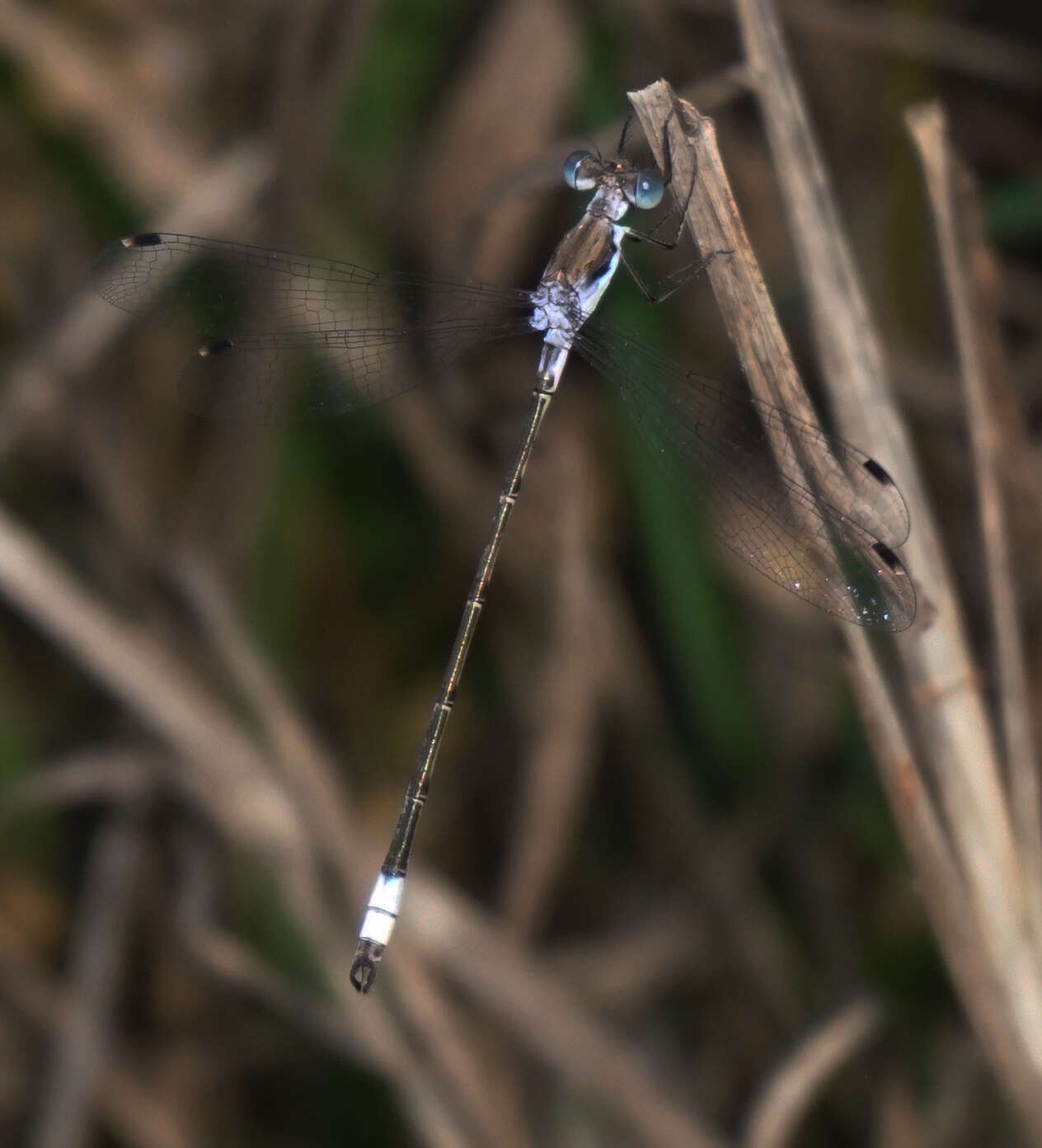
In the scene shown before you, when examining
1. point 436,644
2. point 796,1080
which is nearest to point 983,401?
point 796,1080

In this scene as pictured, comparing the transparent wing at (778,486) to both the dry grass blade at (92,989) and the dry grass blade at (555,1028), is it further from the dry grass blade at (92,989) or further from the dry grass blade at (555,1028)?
the dry grass blade at (92,989)

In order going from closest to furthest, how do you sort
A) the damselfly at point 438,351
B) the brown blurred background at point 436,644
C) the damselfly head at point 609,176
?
the damselfly at point 438,351, the damselfly head at point 609,176, the brown blurred background at point 436,644

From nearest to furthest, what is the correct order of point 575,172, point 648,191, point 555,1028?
1. point 648,191
2. point 575,172
3. point 555,1028

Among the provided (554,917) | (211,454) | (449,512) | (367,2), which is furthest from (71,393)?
(554,917)

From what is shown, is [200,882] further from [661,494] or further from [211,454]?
[661,494]

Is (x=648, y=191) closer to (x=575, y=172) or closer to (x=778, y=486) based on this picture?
(x=575, y=172)

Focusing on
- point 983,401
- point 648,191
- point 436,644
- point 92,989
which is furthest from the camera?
point 436,644

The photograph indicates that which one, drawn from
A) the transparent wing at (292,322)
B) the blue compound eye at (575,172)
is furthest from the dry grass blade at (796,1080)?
the blue compound eye at (575,172)

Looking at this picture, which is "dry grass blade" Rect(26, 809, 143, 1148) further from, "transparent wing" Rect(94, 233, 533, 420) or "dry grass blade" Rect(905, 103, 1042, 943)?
"dry grass blade" Rect(905, 103, 1042, 943)
